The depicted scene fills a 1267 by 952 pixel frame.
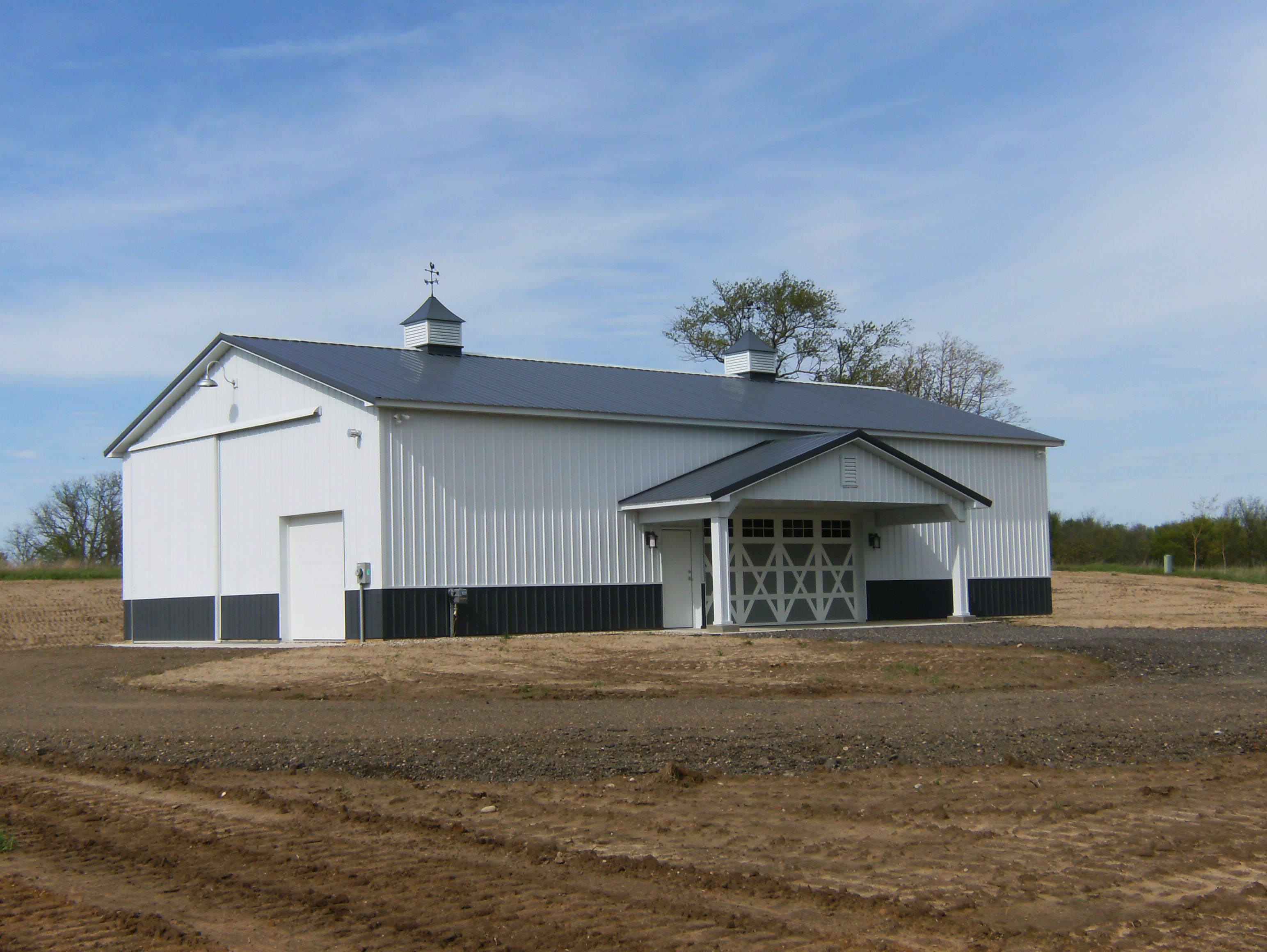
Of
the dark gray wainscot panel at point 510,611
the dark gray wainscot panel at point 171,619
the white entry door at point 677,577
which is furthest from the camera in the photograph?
the dark gray wainscot panel at point 171,619

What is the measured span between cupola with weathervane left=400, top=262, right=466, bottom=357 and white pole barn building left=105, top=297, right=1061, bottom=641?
5cm

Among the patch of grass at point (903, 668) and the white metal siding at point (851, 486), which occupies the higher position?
the white metal siding at point (851, 486)

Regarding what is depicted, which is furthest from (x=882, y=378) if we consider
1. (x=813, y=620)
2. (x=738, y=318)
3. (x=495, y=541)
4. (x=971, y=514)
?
(x=495, y=541)

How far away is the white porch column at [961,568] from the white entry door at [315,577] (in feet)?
39.8

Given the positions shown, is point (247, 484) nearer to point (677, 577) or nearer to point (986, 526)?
point (677, 577)

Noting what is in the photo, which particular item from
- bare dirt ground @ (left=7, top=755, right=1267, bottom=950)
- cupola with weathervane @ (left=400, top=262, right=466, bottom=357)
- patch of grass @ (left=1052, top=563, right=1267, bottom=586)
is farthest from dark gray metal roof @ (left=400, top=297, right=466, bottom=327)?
patch of grass @ (left=1052, top=563, right=1267, bottom=586)

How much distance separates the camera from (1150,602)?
33.6 metres

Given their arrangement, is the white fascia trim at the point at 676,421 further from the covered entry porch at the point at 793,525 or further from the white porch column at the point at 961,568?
the white porch column at the point at 961,568

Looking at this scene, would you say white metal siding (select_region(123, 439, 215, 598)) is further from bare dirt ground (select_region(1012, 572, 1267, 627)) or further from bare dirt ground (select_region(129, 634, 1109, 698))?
bare dirt ground (select_region(1012, 572, 1267, 627))

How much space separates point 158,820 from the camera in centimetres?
712

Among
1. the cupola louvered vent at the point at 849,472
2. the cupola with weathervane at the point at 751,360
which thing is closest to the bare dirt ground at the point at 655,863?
the cupola louvered vent at the point at 849,472

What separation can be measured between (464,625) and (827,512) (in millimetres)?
8619

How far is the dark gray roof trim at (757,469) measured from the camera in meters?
A: 21.0

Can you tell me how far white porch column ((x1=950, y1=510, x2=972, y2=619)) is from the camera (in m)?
24.2
